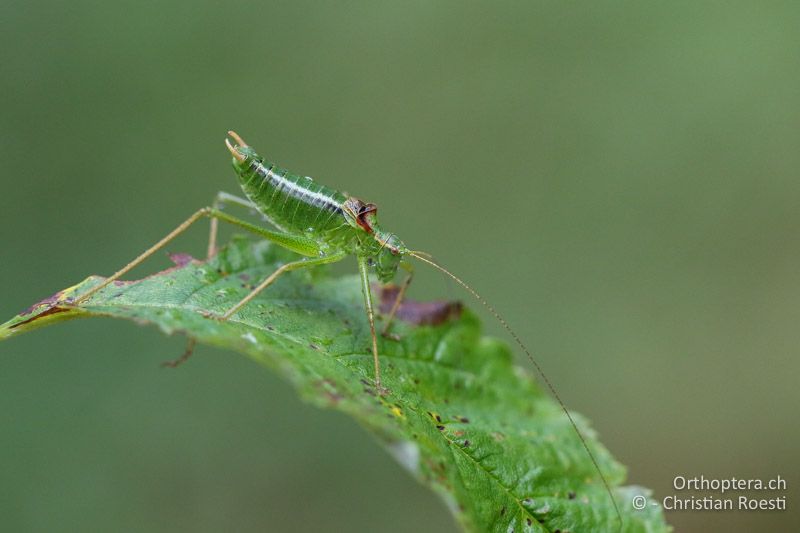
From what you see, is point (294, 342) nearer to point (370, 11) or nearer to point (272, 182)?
point (272, 182)

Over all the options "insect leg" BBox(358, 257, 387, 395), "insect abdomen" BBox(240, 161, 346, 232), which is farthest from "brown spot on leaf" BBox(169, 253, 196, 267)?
"insect leg" BBox(358, 257, 387, 395)

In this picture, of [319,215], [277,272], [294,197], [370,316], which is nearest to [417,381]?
[370,316]

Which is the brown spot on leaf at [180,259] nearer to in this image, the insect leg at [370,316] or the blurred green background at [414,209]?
the insect leg at [370,316]

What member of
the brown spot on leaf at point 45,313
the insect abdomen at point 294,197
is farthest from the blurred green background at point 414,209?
the brown spot on leaf at point 45,313

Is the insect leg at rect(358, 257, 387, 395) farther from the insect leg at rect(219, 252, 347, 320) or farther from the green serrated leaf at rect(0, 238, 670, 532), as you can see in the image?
the insect leg at rect(219, 252, 347, 320)

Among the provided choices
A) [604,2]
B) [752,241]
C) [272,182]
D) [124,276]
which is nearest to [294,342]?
[124,276]

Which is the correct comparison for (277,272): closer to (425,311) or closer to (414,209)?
(425,311)
